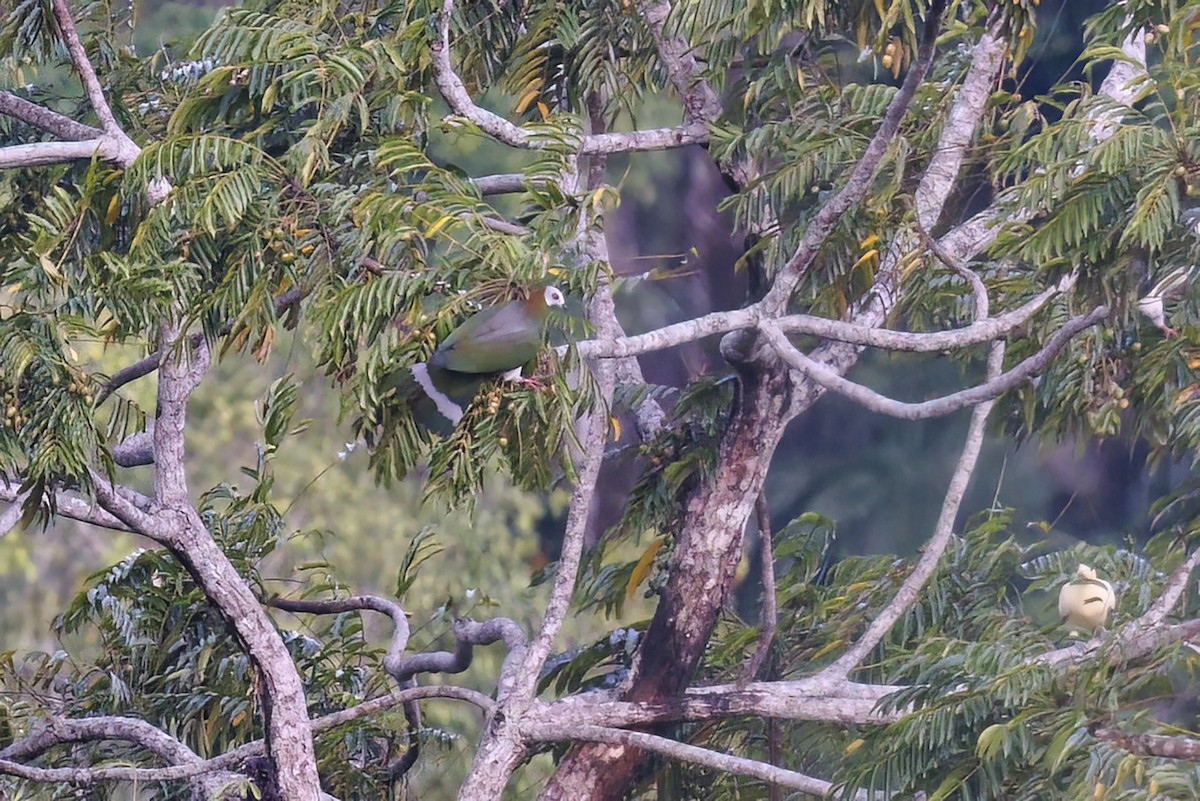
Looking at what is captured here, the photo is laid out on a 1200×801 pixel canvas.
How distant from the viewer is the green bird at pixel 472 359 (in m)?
1.96

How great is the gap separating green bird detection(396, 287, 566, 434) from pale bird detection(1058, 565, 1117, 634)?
4.40 ft

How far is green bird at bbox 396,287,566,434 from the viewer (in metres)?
1.96

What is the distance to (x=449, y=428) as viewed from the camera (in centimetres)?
212

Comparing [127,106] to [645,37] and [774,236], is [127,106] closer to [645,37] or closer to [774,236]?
[645,37]

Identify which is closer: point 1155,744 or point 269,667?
point 1155,744

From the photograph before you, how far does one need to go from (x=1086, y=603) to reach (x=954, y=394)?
523 millimetres

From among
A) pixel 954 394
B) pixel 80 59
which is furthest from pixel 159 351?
pixel 954 394

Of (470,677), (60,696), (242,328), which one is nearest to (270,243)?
(242,328)

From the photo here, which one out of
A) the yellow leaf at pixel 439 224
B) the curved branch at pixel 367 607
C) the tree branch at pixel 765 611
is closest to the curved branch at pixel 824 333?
the yellow leaf at pixel 439 224

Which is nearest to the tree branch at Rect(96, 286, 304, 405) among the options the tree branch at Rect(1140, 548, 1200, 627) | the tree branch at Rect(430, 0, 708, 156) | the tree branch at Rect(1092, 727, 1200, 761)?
the tree branch at Rect(430, 0, 708, 156)

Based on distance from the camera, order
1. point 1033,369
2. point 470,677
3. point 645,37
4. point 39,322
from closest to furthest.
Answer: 1. point 39,322
2. point 1033,369
3. point 645,37
4. point 470,677

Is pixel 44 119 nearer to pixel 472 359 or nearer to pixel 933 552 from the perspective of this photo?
pixel 472 359

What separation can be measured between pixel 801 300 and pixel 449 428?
1529 millimetres

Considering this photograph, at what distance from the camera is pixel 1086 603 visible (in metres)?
2.64
